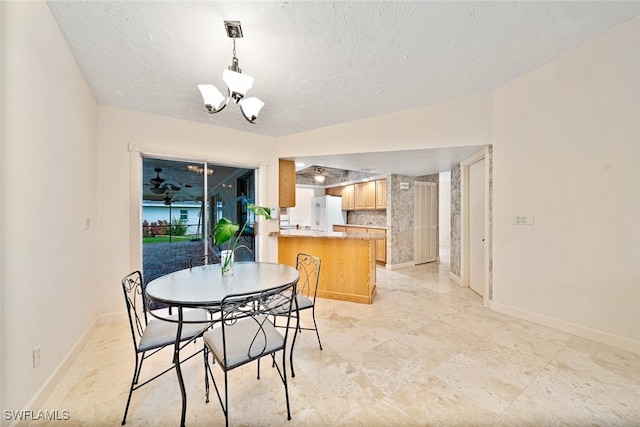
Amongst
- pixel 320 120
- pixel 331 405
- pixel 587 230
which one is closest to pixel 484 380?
pixel 331 405

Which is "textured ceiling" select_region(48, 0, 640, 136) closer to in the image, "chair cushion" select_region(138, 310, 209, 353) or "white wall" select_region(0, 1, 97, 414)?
"white wall" select_region(0, 1, 97, 414)

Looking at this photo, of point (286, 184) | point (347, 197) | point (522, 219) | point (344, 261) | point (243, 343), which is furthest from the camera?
point (347, 197)

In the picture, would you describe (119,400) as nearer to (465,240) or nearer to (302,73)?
(302,73)

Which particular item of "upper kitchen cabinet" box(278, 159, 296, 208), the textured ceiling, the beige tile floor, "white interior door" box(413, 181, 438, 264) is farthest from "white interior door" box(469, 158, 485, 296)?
"upper kitchen cabinet" box(278, 159, 296, 208)

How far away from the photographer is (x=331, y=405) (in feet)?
5.30

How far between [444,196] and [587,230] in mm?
6901

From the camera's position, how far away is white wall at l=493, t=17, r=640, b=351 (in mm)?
2219

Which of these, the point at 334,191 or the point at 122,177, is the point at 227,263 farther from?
the point at 334,191

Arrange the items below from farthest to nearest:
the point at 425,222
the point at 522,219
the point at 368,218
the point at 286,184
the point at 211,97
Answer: the point at 368,218 < the point at 425,222 < the point at 286,184 < the point at 522,219 < the point at 211,97

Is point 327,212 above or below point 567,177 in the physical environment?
below

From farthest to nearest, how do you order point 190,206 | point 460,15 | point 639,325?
point 190,206, point 639,325, point 460,15

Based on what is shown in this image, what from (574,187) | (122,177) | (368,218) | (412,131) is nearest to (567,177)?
(574,187)

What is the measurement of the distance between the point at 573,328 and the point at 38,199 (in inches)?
182

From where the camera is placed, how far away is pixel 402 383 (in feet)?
5.96
